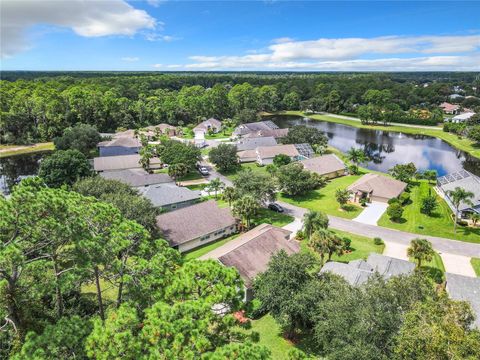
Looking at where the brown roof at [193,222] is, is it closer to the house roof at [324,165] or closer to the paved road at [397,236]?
the paved road at [397,236]

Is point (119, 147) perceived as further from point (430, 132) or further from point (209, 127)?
point (430, 132)

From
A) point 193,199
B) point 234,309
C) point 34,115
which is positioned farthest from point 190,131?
point 234,309

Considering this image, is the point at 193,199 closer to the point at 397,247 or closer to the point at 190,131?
the point at 397,247

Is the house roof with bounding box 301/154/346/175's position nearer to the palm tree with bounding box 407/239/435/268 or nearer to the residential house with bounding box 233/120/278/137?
the palm tree with bounding box 407/239/435/268

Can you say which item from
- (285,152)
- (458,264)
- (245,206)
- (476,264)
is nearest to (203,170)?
(285,152)

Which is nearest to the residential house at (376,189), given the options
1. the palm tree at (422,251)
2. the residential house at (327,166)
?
the residential house at (327,166)

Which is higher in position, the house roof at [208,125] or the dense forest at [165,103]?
the dense forest at [165,103]

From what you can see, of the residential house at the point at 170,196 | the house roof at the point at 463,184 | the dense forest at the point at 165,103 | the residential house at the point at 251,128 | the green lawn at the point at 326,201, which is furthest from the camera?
the residential house at the point at 251,128
